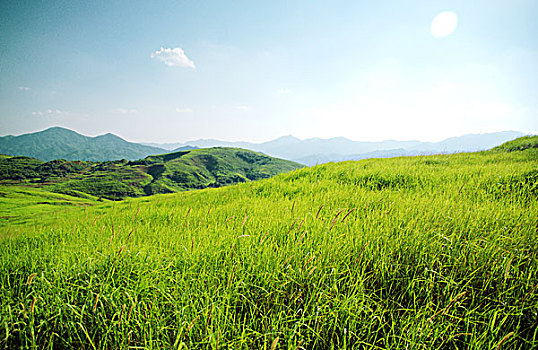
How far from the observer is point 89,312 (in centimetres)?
235

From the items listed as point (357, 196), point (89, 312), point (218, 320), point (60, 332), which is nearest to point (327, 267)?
point (218, 320)

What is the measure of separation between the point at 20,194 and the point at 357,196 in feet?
538

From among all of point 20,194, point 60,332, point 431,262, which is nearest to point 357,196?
point 431,262

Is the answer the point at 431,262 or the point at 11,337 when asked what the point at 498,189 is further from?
the point at 11,337

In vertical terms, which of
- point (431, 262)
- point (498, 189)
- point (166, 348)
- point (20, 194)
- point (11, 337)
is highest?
point (498, 189)

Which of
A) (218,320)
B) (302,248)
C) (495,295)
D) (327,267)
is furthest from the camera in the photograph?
(302,248)

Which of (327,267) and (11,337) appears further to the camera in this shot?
(327,267)

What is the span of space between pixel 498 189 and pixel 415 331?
7.62 metres

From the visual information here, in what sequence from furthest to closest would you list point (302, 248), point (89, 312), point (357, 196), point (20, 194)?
point (20, 194)
point (357, 196)
point (302, 248)
point (89, 312)

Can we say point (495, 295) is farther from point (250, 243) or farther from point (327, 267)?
point (250, 243)

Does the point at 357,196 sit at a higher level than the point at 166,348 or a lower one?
higher

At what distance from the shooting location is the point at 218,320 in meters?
2.12

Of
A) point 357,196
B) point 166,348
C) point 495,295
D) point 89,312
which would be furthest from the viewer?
point 357,196

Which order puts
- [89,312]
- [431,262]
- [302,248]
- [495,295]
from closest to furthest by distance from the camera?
[89,312] → [495,295] → [431,262] → [302,248]
